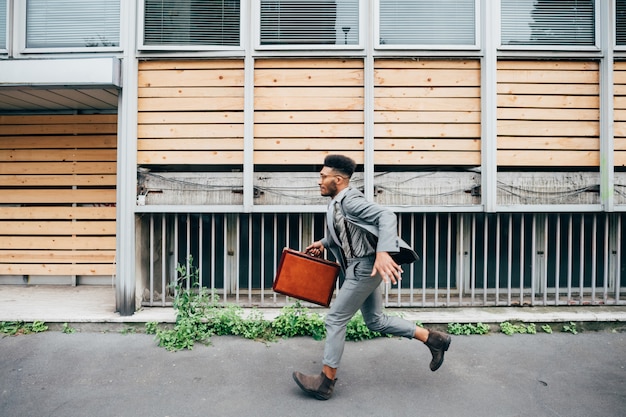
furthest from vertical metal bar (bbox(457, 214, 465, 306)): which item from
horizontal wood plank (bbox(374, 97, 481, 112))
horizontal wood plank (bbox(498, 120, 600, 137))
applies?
horizontal wood plank (bbox(374, 97, 481, 112))

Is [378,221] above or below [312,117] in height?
below

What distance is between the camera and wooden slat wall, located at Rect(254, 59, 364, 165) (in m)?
5.38

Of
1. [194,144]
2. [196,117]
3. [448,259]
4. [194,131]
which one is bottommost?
[448,259]

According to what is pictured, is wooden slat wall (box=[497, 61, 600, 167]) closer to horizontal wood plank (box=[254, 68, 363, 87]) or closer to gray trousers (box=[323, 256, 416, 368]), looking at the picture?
horizontal wood plank (box=[254, 68, 363, 87])

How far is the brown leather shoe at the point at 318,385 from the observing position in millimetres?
3527

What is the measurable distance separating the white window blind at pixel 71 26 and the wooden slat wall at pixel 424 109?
140 inches

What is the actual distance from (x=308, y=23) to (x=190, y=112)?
193cm

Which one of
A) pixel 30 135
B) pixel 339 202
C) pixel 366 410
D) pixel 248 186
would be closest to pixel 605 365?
pixel 366 410

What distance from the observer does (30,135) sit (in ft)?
22.2

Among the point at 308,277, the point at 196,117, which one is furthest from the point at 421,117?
the point at 196,117

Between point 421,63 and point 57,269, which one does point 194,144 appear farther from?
point 57,269

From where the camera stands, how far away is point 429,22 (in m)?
5.47

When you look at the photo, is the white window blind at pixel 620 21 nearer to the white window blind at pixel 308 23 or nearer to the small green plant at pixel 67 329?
the white window blind at pixel 308 23

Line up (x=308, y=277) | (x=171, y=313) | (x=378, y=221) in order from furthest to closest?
(x=171, y=313)
(x=308, y=277)
(x=378, y=221)
